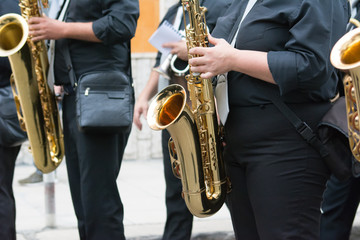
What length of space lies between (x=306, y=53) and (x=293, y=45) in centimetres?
6

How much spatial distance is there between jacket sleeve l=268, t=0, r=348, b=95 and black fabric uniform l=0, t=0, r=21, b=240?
191cm

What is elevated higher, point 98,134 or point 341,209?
point 98,134

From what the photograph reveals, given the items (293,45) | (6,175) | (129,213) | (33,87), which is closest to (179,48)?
(33,87)

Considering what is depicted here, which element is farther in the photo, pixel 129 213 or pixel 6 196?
pixel 129 213

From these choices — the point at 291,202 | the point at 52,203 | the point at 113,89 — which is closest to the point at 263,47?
the point at 291,202

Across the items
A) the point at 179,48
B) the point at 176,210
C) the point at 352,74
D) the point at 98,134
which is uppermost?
the point at 352,74

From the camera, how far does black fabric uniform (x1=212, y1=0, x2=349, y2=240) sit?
232 centimetres

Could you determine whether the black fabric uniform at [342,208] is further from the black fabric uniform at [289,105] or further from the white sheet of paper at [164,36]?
the black fabric uniform at [289,105]

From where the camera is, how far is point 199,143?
268 centimetres

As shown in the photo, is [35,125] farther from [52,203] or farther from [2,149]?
[52,203]

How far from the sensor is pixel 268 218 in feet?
7.99

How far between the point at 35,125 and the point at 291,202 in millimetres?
1814

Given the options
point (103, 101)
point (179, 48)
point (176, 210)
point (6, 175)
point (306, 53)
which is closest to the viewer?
point (306, 53)

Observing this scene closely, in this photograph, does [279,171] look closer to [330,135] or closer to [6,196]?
[330,135]
